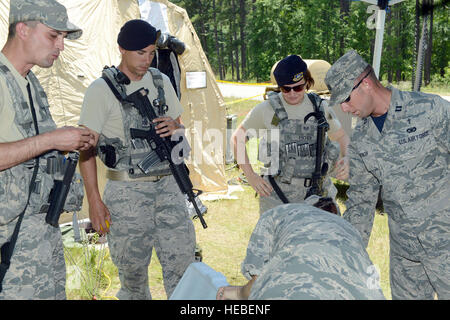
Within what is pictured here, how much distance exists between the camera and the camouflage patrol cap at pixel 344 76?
2.45m

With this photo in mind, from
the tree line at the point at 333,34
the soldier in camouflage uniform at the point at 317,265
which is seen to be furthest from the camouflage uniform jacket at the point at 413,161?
the tree line at the point at 333,34

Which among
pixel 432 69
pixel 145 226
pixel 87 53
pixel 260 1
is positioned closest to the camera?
pixel 145 226

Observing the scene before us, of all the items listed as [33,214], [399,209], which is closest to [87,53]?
[33,214]

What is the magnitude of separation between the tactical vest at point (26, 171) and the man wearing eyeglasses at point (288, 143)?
168 cm

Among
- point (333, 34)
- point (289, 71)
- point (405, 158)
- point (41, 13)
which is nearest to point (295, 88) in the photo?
point (289, 71)

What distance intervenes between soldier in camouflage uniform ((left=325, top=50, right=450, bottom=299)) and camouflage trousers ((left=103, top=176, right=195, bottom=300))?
4.52ft

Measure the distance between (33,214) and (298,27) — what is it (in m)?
37.4

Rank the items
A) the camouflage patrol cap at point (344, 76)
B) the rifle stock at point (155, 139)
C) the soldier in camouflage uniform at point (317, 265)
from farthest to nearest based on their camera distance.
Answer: the rifle stock at point (155, 139), the camouflage patrol cap at point (344, 76), the soldier in camouflage uniform at point (317, 265)

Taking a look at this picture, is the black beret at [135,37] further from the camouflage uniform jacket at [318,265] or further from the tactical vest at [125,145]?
the camouflage uniform jacket at [318,265]

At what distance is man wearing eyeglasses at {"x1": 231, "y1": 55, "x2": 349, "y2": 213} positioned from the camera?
134 inches

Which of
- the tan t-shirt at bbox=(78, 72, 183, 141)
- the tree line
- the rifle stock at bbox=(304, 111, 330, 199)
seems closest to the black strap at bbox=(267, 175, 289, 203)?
the rifle stock at bbox=(304, 111, 330, 199)

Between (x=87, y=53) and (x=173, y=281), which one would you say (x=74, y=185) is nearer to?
(x=173, y=281)

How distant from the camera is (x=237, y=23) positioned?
45.2m

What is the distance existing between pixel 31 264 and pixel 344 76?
2.16 metres
